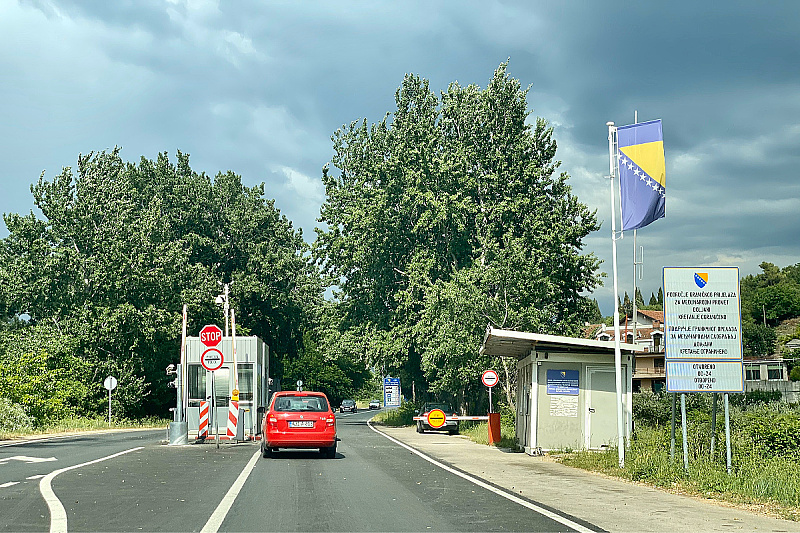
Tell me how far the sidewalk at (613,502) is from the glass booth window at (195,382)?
1354cm

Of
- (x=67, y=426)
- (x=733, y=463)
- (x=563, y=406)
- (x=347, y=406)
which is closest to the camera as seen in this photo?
(x=733, y=463)

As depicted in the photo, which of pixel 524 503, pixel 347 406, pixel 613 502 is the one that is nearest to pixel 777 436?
pixel 613 502

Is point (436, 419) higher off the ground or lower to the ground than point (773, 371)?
lower

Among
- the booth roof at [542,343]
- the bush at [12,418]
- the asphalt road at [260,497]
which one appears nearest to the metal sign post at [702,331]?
the asphalt road at [260,497]

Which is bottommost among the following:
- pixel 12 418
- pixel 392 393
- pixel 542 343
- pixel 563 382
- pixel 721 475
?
pixel 12 418

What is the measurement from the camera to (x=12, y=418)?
3884cm

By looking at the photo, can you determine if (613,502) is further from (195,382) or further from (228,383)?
(195,382)

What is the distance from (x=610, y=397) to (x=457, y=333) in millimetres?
16360

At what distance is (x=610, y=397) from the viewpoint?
24438 millimetres

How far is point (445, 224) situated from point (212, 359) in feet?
78.5

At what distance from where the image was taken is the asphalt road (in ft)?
33.9

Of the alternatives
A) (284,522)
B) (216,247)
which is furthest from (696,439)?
(216,247)

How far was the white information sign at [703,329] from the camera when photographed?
16.4 meters

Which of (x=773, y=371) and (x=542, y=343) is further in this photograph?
(x=773, y=371)
